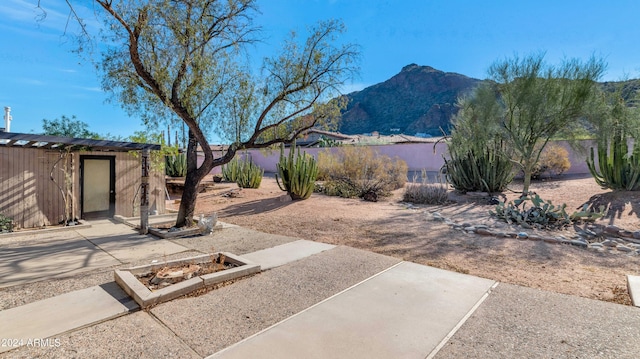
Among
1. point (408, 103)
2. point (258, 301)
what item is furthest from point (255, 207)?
point (408, 103)

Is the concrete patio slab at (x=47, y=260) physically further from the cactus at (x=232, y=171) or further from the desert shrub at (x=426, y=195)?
the cactus at (x=232, y=171)

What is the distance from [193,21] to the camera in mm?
6688

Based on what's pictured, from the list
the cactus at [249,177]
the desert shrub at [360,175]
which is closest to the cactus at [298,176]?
the desert shrub at [360,175]

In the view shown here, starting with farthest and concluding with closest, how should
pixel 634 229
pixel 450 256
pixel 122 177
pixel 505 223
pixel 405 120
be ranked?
pixel 405 120, pixel 122 177, pixel 505 223, pixel 634 229, pixel 450 256

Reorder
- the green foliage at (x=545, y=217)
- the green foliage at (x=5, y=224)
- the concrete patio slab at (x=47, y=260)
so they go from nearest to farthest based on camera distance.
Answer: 1. the concrete patio slab at (x=47, y=260)
2. the green foliage at (x=5, y=224)
3. the green foliage at (x=545, y=217)

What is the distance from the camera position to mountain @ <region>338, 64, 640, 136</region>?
193 feet

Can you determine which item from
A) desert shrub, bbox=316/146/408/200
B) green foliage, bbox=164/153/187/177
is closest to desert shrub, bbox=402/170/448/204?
desert shrub, bbox=316/146/408/200

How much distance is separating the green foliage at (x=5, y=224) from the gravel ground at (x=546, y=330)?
928 centimetres

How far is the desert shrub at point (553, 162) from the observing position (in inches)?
645

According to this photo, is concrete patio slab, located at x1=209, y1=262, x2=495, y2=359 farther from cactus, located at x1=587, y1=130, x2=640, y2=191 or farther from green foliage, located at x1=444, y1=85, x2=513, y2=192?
cactus, located at x1=587, y1=130, x2=640, y2=191

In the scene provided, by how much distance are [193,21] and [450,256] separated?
6.75 meters

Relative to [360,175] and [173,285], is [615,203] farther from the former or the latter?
[173,285]

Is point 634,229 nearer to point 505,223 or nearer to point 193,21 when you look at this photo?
point 505,223

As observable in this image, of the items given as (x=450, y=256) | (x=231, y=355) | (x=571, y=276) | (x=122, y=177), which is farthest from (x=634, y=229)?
(x=122, y=177)
